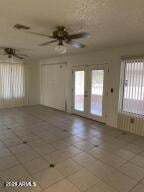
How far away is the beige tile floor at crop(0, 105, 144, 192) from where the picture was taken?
2.28 meters

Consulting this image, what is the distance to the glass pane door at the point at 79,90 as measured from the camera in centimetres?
583

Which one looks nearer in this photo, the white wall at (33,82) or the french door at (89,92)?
the french door at (89,92)

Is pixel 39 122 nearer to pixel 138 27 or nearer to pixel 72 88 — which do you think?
pixel 72 88

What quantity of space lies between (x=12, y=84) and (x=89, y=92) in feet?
13.1

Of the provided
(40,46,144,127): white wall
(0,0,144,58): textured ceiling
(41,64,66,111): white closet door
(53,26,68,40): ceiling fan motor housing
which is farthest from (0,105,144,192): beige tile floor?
(0,0,144,58): textured ceiling

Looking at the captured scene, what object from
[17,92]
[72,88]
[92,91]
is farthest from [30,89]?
[92,91]

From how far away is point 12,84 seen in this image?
7.29 meters

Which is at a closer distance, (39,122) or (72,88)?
(39,122)

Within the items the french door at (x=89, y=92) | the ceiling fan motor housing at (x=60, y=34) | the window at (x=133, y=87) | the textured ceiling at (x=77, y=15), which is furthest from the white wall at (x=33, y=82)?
the ceiling fan motor housing at (x=60, y=34)

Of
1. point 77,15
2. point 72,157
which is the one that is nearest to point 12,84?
point 72,157

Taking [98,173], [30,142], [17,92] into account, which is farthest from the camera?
[17,92]

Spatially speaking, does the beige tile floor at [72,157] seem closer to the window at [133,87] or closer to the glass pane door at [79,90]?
the window at [133,87]

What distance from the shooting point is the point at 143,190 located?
2156 mm

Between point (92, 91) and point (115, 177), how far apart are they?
338cm
